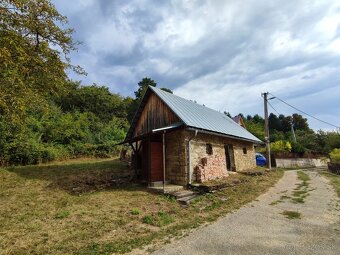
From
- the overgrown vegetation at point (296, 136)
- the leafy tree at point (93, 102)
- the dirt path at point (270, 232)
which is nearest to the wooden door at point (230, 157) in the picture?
the dirt path at point (270, 232)

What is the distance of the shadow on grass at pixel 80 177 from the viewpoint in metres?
11.8

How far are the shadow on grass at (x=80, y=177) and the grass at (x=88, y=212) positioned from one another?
48 millimetres

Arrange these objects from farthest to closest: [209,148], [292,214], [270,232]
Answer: [209,148] → [292,214] → [270,232]

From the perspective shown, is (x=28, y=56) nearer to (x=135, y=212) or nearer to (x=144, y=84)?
(x=135, y=212)

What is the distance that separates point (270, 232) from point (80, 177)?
9.91 meters

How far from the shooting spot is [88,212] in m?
8.39

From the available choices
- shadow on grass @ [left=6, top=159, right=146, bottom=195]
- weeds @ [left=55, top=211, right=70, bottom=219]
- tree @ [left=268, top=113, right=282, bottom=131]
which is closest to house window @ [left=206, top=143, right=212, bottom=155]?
shadow on grass @ [left=6, top=159, right=146, bottom=195]

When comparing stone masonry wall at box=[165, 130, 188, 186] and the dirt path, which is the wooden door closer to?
stone masonry wall at box=[165, 130, 188, 186]

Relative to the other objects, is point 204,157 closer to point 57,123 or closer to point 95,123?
point 57,123

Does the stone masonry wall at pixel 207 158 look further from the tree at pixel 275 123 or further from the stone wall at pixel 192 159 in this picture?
the tree at pixel 275 123

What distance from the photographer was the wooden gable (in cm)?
1472

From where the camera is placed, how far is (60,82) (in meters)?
11.6

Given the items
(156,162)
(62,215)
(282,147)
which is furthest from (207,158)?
(282,147)

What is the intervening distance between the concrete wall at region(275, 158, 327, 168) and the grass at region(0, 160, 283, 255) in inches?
712
